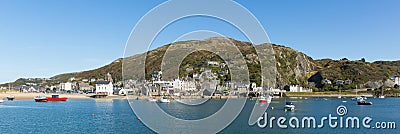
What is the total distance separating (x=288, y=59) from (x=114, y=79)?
90118 millimetres

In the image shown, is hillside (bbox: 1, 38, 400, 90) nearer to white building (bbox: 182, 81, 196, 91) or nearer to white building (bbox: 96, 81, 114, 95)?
white building (bbox: 182, 81, 196, 91)

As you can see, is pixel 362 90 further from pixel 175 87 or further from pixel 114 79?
pixel 114 79

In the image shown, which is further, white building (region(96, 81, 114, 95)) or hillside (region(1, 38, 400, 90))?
hillside (region(1, 38, 400, 90))

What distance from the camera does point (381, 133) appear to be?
31.5m

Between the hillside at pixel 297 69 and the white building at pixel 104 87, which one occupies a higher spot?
the hillside at pixel 297 69

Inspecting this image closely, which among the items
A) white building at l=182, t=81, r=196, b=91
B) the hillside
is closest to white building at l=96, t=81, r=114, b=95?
white building at l=182, t=81, r=196, b=91

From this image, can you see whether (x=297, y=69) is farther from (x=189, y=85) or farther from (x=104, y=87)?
(x=104, y=87)

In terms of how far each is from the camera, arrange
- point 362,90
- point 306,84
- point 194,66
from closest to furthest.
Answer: point 194,66
point 362,90
point 306,84

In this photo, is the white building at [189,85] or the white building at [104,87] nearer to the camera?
the white building at [104,87]

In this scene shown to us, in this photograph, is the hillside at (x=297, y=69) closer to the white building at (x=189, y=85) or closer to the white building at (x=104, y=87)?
the white building at (x=189, y=85)

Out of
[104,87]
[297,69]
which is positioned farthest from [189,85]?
[297,69]

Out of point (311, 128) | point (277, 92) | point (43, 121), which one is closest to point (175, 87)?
point (277, 92)

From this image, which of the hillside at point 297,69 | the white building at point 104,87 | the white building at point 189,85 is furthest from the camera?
the hillside at point 297,69

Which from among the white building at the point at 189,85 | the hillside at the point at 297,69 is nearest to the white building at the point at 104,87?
the white building at the point at 189,85
